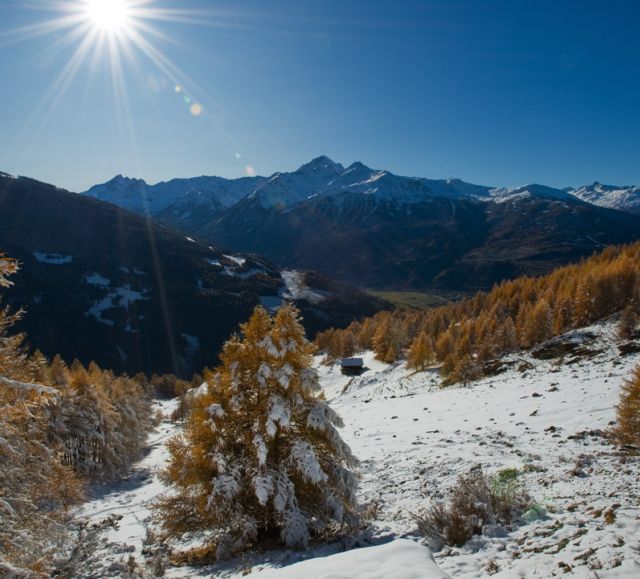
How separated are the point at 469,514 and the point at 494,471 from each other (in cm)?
457

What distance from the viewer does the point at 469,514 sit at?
964 cm

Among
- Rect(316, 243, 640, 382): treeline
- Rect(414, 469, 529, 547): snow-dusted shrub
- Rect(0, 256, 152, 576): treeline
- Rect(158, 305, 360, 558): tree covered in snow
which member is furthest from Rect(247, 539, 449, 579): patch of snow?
Rect(316, 243, 640, 382): treeline

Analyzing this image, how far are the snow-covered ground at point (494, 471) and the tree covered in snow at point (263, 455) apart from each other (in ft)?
3.81

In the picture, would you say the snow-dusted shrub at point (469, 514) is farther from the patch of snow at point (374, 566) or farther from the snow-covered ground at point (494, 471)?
the patch of snow at point (374, 566)

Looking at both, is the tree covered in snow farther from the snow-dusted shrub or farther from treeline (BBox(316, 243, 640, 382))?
treeline (BBox(316, 243, 640, 382))

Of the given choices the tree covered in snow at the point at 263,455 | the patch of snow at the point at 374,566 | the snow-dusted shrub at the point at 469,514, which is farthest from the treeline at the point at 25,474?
the snow-dusted shrub at the point at 469,514

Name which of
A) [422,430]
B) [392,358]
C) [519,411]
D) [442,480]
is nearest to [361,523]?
[442,480]

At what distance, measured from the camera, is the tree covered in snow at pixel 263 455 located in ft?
37.2

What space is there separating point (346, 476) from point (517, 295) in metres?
77.1

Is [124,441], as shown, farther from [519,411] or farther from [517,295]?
[517,295]

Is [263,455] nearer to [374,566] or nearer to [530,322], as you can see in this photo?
[374,566]

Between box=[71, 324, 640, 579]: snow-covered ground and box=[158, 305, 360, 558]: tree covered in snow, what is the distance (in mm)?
1161

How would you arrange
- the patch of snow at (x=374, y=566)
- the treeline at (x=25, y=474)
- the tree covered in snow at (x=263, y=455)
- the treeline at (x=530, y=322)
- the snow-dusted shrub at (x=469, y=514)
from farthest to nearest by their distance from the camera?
the treeline at (x=530, y=322) < the tree covered in snow at (x=263, y=455) < the snow-dusted shrub at (x=469, y=514) < the treeline at (x=25, y=474) < the patch of snow at (x=374, y=566)

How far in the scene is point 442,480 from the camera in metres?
→ 14.0
